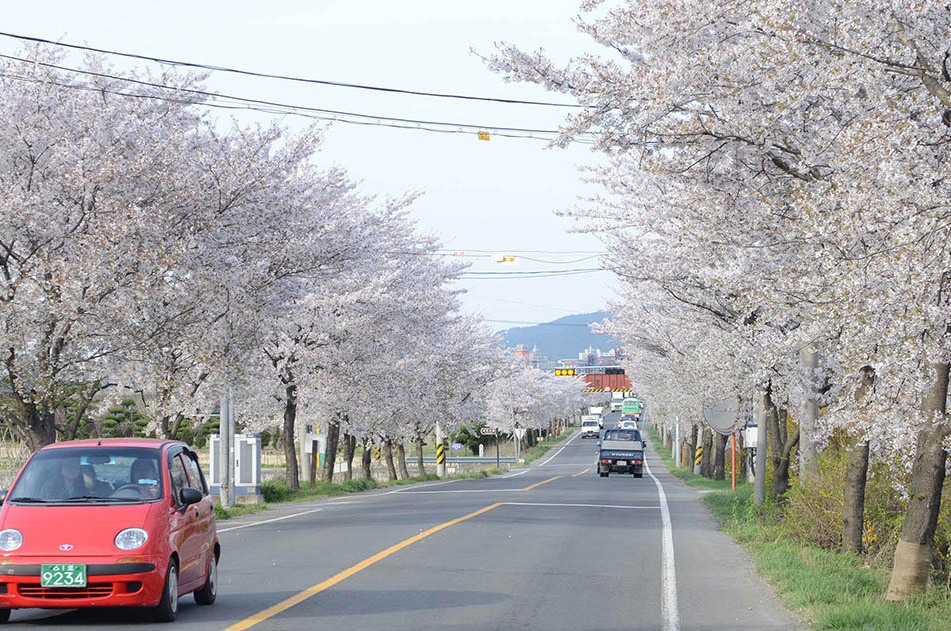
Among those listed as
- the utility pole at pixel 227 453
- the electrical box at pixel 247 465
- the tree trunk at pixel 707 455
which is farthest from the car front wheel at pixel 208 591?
the tree trunk at pixel 707 455

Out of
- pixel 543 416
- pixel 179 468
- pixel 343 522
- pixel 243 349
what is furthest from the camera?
pixel 543 416

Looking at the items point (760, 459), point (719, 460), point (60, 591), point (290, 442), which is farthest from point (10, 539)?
point (719, 460)

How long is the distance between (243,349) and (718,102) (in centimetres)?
1388

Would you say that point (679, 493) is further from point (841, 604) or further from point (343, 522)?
point (841, 604)

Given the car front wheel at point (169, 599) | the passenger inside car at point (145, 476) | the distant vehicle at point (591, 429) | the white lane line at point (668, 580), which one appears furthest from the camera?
the distant vehicle at point (591, 429)

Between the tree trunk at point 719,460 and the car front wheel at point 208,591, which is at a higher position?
the car front wheel at point 208,591

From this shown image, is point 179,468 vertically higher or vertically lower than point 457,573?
higher

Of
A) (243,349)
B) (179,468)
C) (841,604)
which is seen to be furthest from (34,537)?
(243,349)

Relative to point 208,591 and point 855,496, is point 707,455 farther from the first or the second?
point 208,591

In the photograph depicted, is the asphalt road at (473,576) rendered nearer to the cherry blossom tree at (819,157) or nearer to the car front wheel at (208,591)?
the car front wheel at (208,591)

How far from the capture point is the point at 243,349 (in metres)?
23.4

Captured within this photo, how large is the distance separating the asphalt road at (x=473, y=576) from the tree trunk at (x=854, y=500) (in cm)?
142

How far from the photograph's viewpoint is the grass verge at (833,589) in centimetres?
1007

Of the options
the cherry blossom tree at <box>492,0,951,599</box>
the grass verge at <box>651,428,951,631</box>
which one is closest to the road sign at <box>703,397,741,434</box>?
the grass verge at <box>651,428,951,631</box>
